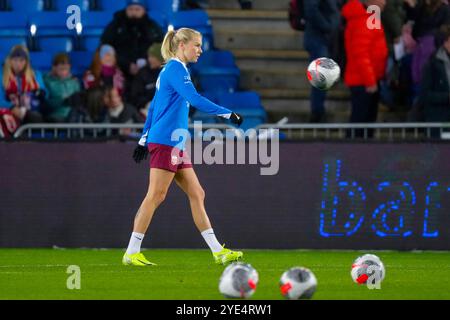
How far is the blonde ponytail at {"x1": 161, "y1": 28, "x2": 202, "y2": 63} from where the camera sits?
1273 centimetres

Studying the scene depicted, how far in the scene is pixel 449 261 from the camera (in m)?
14.1

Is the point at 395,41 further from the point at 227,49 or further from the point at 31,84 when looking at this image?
the point at 31,84

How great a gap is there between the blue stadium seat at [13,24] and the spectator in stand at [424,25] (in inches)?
234

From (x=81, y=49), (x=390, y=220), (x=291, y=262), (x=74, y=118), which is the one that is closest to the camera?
(x=291, y=262)

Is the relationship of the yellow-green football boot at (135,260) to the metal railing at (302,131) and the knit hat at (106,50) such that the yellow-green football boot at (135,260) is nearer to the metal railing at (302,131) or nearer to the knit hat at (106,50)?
the metal railing at (302,131)

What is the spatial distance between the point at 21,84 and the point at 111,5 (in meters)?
2.89

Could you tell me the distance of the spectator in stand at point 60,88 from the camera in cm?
1842

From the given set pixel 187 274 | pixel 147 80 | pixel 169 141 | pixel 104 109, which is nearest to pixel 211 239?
pixel 187 274

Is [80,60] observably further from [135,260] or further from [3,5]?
[135,260]

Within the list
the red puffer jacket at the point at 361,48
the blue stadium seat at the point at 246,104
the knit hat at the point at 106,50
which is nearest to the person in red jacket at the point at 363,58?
the red puffer jacket at the point at 361,48

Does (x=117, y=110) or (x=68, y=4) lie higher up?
(x=68, y=4)

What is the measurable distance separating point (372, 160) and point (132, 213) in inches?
119

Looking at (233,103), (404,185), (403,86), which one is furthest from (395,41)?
(404,185)

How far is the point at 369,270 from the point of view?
10.8 metres
